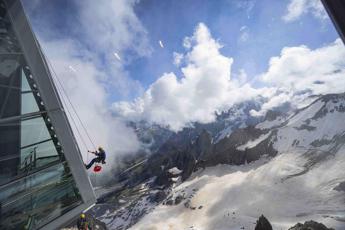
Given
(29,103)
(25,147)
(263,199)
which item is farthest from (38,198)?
(263,199)

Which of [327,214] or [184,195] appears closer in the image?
[327,214]

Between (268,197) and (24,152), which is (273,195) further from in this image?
(24,152)

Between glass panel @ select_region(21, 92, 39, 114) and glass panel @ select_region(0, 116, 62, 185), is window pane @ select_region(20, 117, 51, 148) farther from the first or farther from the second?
glass panel @ select_region(21, 92, 39, 114)

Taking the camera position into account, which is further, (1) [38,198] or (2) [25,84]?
(2) [25,84]

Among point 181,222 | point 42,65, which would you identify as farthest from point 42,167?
point 181,222

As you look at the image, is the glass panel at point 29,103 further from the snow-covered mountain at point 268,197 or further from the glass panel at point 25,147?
the snow-covered mountain at point 268,197

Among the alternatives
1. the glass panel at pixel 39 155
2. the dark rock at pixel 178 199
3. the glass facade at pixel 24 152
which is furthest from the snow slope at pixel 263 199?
the glass panel at pixel 39 155

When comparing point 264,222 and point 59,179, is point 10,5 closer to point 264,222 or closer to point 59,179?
point 59,179

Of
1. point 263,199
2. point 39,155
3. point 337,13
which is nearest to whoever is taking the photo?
point 337,13
